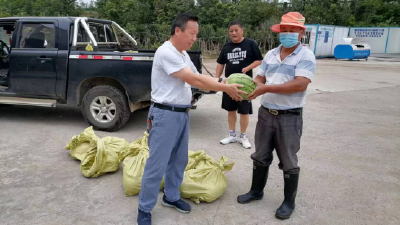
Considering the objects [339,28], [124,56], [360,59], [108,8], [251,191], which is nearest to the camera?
[251,191]

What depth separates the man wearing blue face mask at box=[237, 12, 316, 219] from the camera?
10.3ft

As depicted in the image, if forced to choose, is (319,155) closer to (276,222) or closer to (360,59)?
(276,222)

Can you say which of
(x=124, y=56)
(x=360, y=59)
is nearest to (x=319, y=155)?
(x=124, y=56)

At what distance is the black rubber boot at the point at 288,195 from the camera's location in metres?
3.37

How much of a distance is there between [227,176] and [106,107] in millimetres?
2728

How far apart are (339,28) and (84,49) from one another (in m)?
24.5

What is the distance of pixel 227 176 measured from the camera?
435 centimetres

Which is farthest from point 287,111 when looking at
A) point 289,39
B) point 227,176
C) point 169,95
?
point 227,176

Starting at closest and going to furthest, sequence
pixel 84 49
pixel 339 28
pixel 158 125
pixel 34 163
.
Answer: pixel 158 125
pixel 34 163
pixel 84 49
pixel 339 28

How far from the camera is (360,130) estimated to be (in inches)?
259

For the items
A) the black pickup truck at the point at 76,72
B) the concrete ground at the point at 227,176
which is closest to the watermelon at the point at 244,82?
the concrete ground at the point at 227,176

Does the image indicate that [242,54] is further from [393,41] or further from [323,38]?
[393,41]

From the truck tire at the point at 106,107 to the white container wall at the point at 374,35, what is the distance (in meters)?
27.0

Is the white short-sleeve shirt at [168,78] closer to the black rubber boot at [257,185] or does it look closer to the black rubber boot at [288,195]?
the black rubber boot at [257,185]
